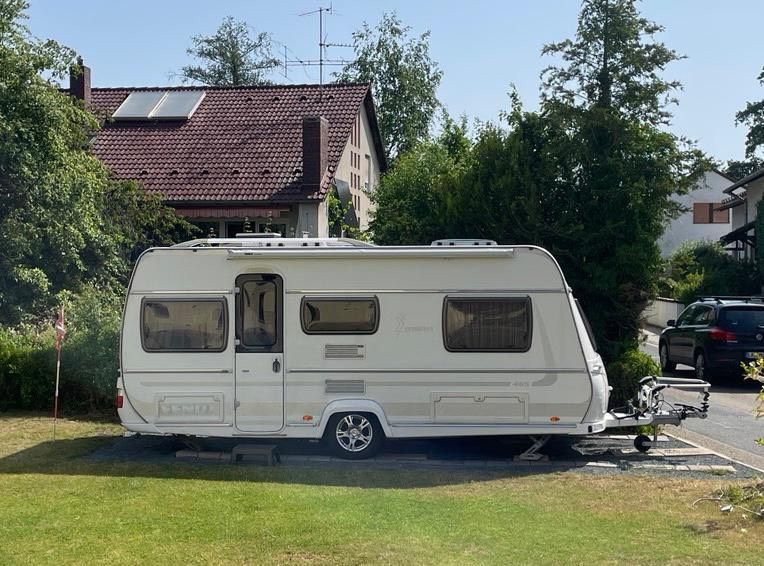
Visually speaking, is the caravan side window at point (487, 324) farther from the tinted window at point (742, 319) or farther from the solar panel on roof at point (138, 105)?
the solar panel on roof at point (138, 105)

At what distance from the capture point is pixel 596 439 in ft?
44.3

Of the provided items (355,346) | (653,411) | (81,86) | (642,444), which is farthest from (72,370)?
(81,86)

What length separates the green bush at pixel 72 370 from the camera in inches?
598

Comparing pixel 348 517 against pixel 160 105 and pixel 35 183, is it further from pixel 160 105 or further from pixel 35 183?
pixel 160 105

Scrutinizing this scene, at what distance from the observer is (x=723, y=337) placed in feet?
Answer: 66.9

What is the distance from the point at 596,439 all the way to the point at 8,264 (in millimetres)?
11116

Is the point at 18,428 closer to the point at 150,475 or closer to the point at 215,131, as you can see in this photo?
the point at 150,475

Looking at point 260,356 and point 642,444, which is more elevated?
point 260,356

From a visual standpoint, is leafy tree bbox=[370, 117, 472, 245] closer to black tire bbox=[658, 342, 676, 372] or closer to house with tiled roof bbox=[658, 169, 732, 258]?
black tire bbox=[658, 342, 676, 372]

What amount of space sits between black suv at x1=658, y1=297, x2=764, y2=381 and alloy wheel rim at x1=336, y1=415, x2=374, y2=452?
36.2 ft

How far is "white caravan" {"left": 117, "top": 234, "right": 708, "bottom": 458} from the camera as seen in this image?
1162 centimetres

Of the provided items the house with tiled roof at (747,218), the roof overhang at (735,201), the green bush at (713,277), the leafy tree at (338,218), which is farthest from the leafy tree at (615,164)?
the roof overhang at (735,201)

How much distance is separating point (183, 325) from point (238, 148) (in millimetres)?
17543

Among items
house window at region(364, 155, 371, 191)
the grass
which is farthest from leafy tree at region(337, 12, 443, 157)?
the grass
